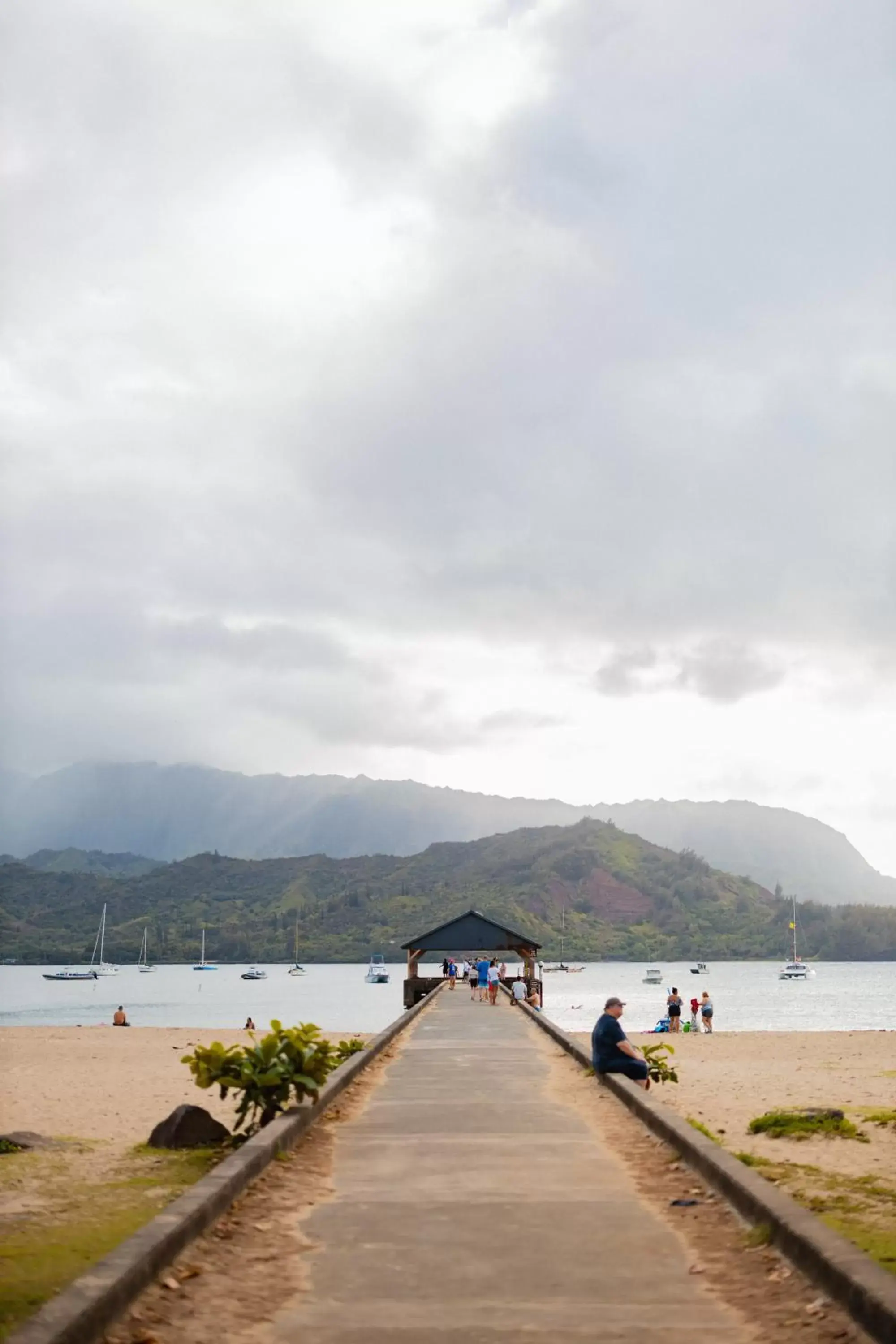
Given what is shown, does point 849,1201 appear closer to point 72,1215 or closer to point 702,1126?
point 702,1126

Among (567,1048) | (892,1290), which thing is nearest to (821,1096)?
(567,1048)

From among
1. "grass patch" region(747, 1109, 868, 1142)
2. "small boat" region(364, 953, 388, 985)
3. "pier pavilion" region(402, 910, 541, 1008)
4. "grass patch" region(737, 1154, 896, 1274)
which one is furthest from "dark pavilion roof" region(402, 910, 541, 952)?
"small boat" region(364, 953, 388, 985)

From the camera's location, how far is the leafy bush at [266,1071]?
39.1ft

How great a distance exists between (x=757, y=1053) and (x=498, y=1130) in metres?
32.1

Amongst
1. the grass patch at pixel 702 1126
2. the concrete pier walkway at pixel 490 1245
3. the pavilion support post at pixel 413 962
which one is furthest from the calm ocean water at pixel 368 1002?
the concrete pier walkway at pixel 490 1245

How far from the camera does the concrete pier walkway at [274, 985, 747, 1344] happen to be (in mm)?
5625

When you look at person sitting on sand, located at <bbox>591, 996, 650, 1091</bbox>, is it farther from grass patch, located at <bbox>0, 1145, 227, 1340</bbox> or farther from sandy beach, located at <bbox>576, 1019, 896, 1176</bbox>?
grass patch, located at <bbox>0, 1145, 227, 1340</bbox>

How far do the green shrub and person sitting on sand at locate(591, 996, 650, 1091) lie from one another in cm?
245

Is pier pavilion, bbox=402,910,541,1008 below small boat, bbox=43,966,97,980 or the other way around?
the other way around

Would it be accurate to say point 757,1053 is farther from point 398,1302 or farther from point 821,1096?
point 398,1302

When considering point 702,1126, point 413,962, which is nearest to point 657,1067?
point 702,1126

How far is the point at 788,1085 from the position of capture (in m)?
28.3

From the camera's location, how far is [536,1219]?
7777mm

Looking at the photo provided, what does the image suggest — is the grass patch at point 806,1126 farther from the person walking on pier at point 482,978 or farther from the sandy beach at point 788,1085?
the person walking on pier at point 482,978
